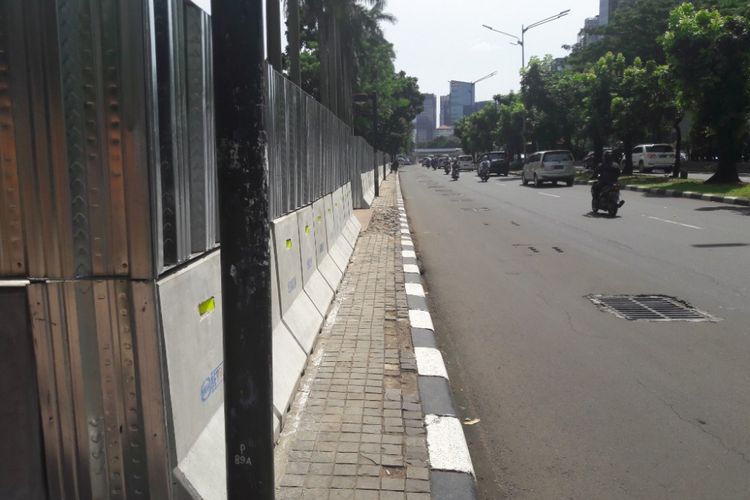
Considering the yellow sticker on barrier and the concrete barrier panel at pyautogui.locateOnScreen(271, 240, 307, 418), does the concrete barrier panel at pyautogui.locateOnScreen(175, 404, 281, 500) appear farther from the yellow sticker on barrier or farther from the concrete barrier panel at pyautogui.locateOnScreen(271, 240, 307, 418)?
the concrete barrier panel at pyautogui.locateOnScreen(271, 240, 307, 418)

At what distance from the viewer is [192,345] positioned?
3125 millimetres

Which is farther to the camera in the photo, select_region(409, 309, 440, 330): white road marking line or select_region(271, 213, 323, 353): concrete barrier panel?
select_region(409, 309, 440, 330): white road marking line

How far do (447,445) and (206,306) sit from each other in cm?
162

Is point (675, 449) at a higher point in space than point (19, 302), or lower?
lower

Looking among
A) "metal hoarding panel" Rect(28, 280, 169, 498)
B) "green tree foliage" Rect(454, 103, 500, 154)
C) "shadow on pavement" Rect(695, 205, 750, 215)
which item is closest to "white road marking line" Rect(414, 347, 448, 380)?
"metal hoarding panel" Rect(28, 280, 169, 498)

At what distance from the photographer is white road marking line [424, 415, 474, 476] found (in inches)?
144

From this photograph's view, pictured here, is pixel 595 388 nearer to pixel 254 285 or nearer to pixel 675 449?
pixel 675 449

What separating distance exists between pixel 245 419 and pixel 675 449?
2865 millimetres

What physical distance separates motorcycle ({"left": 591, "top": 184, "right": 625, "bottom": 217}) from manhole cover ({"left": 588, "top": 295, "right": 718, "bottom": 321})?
952 centimetres

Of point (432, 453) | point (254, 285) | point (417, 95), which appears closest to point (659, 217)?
point (432, 453)

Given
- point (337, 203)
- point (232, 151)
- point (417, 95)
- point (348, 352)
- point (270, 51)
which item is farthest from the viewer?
point (417, 95)

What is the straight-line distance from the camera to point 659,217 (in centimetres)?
1641

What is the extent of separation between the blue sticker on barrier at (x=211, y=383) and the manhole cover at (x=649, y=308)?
4.85 metres

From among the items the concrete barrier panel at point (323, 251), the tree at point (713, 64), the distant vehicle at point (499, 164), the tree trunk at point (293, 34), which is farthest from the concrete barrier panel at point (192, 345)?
the distant vehicle at point (499, 164)
